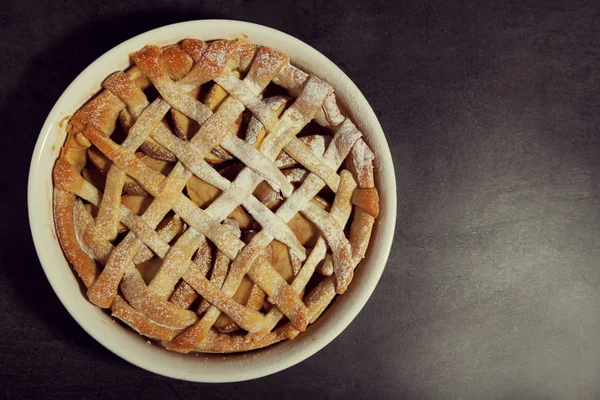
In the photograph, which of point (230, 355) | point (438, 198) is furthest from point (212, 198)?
point (438, 198)

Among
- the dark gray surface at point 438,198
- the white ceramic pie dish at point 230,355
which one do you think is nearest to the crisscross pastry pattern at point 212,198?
the white ceramic pie dish at point 230,355

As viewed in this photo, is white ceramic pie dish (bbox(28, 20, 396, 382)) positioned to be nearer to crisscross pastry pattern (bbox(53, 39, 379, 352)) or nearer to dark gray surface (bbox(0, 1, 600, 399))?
crisscross pastry pattern (bbox(53, 39, 379, 352))

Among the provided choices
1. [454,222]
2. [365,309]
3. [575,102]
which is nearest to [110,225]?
[365,309]

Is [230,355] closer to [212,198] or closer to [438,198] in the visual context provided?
[212,198]

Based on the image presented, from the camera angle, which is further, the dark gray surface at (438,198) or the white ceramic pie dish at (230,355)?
the dark gray surface at (438,198)

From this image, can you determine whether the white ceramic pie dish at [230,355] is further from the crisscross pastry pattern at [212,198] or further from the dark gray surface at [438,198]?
the dark gray surface at [438,198]
